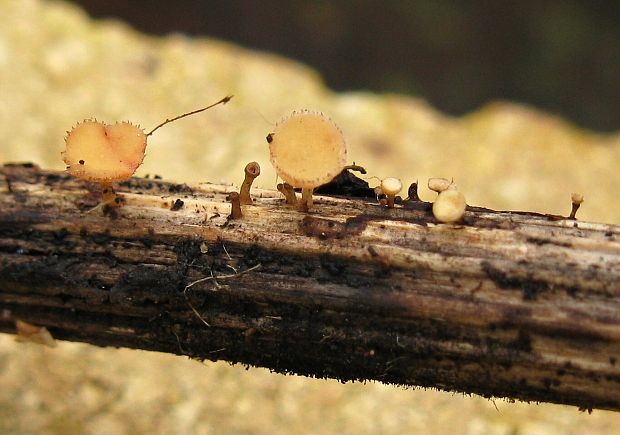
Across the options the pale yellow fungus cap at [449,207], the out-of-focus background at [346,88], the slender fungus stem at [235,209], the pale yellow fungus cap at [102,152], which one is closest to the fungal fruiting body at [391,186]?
the pale yellow fungus cap at [449,207]

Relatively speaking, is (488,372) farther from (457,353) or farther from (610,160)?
(610,160)

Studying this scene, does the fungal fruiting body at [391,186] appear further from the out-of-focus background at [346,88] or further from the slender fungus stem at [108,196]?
the out-of-focus background at [346,88]

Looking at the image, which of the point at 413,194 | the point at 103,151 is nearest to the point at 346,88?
the point at 413,194

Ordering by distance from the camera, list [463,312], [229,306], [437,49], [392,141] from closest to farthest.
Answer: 1. [463,312]
2. [229,306]
3. [392,141]
4. [437,49]

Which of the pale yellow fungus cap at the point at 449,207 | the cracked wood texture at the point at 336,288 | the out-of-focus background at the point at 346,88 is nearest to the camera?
the cracked wood texture at the point at 336,288

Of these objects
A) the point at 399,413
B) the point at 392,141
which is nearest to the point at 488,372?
the point at 399,413

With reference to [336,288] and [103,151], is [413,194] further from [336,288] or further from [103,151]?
[103,151]
